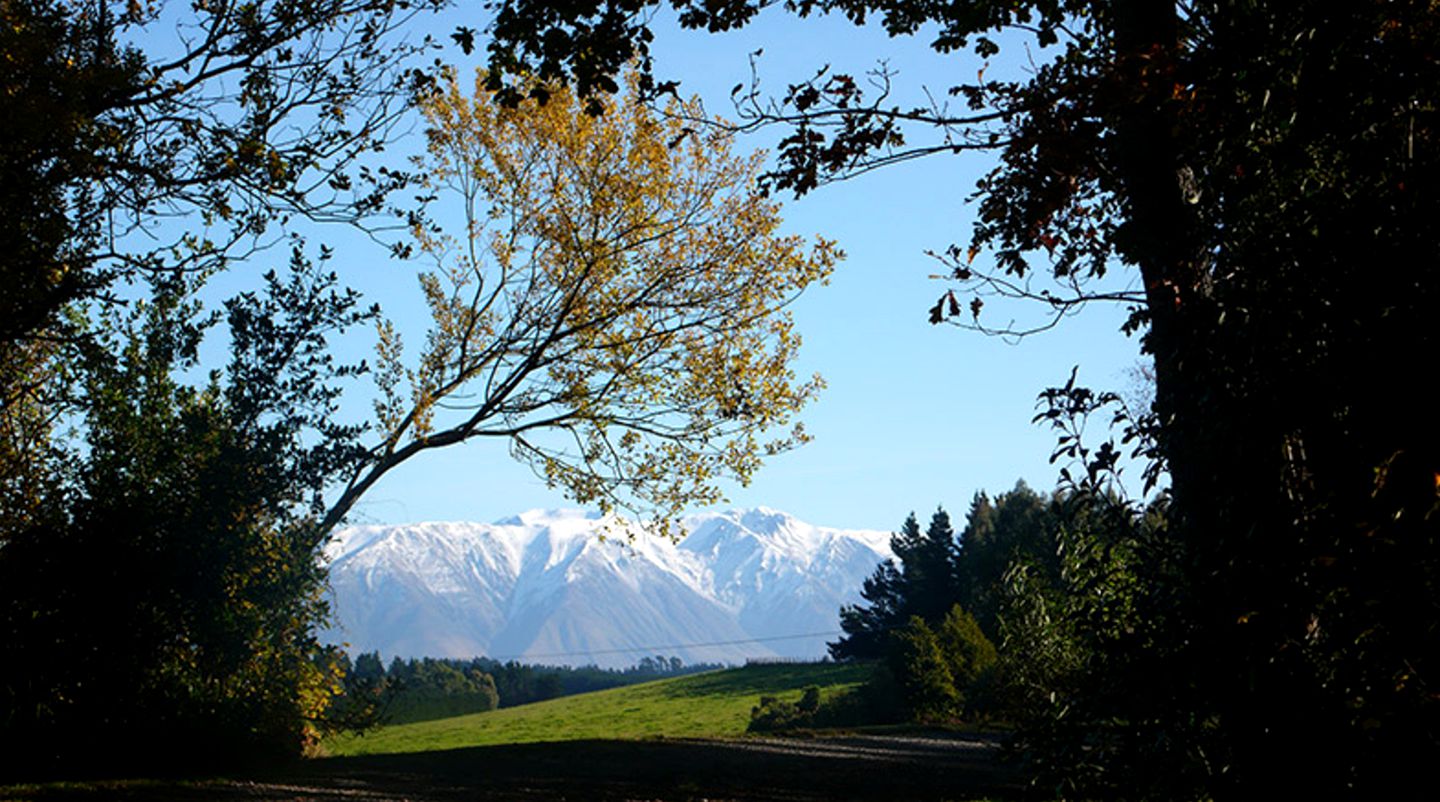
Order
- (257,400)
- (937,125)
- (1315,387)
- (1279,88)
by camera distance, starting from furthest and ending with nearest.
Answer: (257,400) < (937,125) < (1279,88) < (1315,387)

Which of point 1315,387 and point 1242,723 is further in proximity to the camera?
point 1242,723

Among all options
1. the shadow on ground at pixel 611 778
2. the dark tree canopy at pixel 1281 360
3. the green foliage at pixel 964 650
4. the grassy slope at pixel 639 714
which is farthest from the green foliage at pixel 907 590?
the dark tree canopy at pixel 1281 360

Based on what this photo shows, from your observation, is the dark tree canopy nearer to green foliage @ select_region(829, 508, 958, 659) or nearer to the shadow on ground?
the shadow on ground

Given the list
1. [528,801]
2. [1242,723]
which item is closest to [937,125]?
[1242,723]

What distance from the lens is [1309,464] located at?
21.1ft

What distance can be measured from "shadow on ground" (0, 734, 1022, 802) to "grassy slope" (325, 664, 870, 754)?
35408 millimetres

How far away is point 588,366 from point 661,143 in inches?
202

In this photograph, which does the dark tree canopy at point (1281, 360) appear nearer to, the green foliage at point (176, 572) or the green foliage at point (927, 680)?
the green foliage at point (176, 572)

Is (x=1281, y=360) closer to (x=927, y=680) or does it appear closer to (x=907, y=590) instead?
(x=927, y=680)

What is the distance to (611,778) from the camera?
17672 millimetres

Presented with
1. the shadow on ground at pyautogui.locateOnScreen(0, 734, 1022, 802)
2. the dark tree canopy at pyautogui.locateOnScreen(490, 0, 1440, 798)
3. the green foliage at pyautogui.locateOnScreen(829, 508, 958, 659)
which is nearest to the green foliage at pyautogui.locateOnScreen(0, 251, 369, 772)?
the shadow on ground at pyautogui.locateOnScreen(0, 734, 1022, 802)

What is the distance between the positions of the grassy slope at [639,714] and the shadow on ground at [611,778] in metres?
35.4

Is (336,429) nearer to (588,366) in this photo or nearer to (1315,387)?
(588,366)

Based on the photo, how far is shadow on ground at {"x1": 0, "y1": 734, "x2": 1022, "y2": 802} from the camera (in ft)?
47.9
